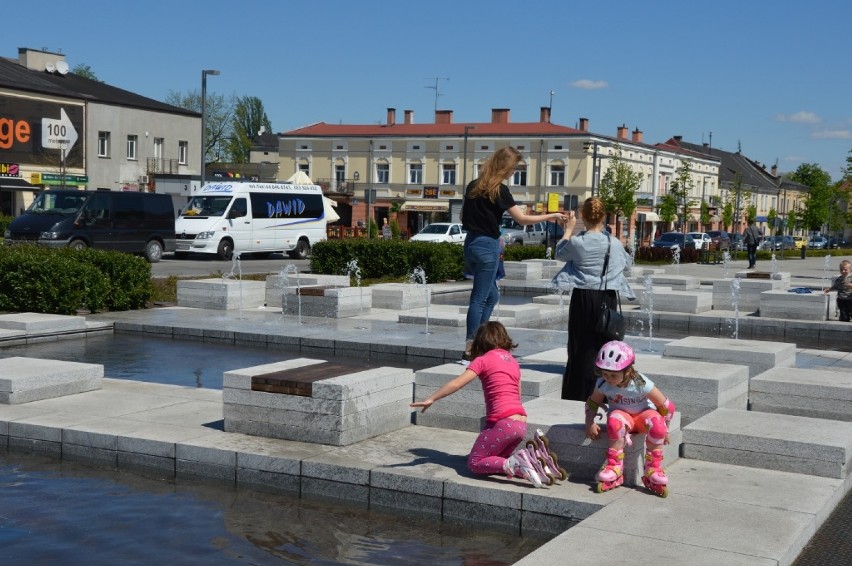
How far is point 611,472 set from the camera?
6.25m

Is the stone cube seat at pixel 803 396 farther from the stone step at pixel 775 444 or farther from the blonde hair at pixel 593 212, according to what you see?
the blonde hair at pixel 593 212

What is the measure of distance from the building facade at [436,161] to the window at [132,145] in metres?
23.5

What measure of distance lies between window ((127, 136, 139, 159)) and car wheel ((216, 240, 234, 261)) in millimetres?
23221

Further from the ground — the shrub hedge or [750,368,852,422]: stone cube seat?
the shrub hedge

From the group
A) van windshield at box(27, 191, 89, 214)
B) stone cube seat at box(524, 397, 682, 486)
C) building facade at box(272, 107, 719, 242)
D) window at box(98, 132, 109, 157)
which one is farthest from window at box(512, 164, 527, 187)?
A: stone cube seat at box(524, 397, 682, 486)

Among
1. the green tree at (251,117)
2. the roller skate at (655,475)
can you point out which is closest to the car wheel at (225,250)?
the roller skate at (655,475)

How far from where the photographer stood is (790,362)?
35.2 ft

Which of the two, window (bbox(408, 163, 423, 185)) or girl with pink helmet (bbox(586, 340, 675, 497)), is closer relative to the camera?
girl with pink helmet (bbox(586, 340, 675, 497))

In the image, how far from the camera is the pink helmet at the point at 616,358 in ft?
20.5

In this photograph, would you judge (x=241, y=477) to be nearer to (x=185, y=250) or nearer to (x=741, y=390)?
(x=741, y=390)

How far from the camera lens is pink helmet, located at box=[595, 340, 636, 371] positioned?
246 inches

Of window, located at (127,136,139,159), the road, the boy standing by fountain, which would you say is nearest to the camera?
the boy standing by fountain

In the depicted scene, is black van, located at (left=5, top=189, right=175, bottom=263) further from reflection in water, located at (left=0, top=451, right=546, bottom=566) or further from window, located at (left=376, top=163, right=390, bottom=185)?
window, located at (left=376, top=163, right=390, bottom=185)

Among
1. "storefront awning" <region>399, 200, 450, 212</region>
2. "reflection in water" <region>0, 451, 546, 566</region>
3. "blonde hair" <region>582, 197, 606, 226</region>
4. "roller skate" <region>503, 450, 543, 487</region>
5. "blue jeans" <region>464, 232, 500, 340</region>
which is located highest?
"storefront awning" <region>399, 200, 450, 212</region>
